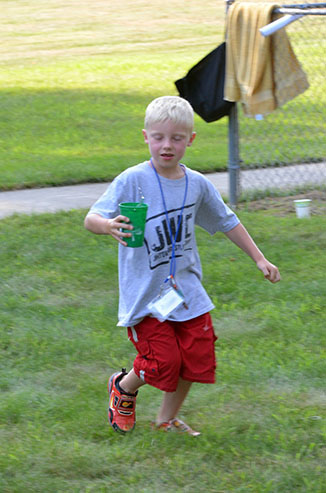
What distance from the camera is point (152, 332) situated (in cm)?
347

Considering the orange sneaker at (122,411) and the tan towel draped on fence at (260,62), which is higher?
the tan towel draped on fence at (260,62)

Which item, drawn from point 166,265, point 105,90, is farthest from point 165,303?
point 105,90

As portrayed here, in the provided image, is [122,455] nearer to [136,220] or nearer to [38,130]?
[136,220]

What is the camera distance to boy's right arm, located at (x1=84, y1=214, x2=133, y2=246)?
10.1 feet

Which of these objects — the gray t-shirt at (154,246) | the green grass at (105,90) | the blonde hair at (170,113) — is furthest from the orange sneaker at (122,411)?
the green grass at (105,90)

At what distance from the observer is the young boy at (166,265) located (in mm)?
3340

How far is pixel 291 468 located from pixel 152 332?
78 cm

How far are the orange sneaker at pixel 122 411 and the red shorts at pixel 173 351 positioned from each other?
171 millimetres

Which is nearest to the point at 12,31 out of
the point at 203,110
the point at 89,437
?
the point at 203,110

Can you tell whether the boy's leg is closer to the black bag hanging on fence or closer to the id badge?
the id badge

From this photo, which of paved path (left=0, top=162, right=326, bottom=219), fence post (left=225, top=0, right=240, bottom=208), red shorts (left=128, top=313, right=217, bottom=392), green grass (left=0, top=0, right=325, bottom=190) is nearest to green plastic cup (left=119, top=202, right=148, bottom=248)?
red shorts (left=128, top=313, right=217, bottom=392)

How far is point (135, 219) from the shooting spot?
3088mm

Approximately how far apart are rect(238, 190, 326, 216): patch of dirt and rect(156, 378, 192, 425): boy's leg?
4.01m

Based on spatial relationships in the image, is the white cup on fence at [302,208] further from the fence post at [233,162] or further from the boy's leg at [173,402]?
the boy's leg at [173,402]
